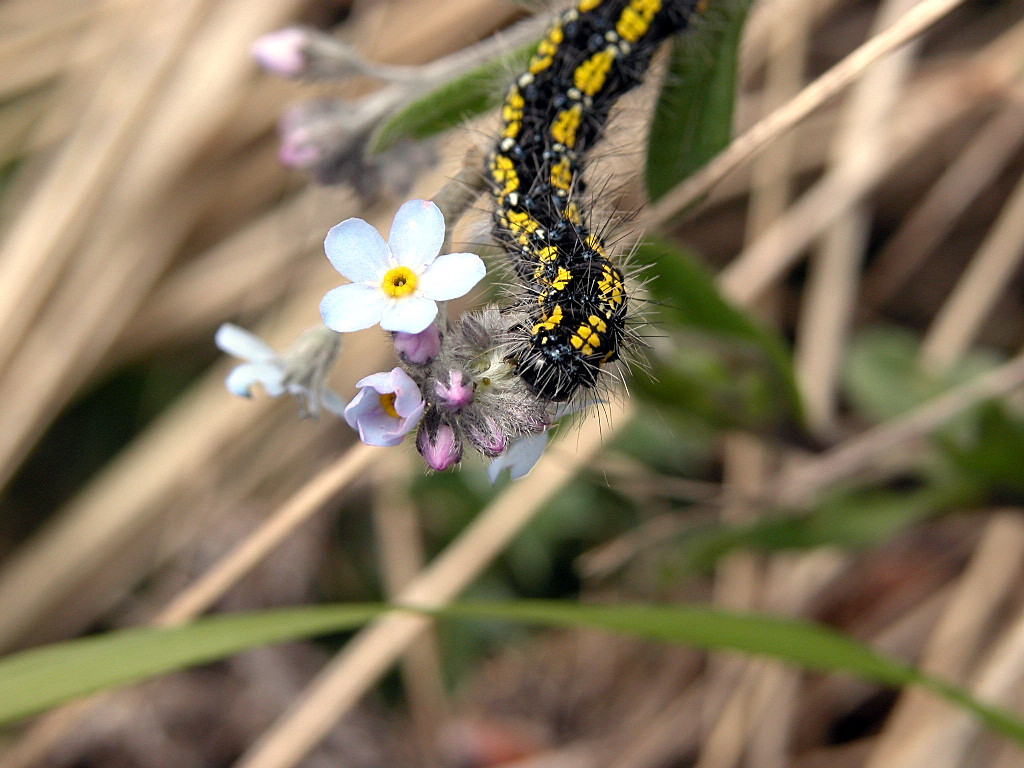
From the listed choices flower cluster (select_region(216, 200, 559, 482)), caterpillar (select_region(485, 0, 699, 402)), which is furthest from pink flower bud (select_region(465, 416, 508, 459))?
caterpillar (select_region(485, 0, 699, 402))

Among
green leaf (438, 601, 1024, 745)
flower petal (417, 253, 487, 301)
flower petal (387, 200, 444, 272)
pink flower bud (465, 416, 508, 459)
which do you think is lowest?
green leaf (438, 601, 1024, 745)

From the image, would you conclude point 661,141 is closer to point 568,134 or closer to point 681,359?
point 568,134

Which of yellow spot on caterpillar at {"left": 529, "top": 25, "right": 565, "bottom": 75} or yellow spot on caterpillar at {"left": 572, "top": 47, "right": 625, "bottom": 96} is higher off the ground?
yellow spot on caterpillar at {"left": 529, "top": 25, "right": 565, "bottom": 75}

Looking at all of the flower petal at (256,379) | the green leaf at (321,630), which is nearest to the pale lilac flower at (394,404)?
the flower petal at (256,379)

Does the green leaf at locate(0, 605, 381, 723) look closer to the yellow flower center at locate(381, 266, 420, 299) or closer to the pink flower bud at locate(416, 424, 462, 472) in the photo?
the pink flower bud at locate(416, 424, 462, 472)

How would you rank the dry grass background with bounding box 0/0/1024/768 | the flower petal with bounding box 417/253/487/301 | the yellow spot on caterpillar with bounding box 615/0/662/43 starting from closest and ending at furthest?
the flower petal with bounding box 417/253/487/301
the yellow spot on caterpillar with bounding box 615/0/662/43
the dry grass background with bounding box 0/0/1024/768

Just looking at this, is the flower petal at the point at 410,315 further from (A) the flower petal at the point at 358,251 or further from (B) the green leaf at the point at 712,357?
(B) the green leaf at the point at 712,357

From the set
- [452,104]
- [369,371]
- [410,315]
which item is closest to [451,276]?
[410,315]
